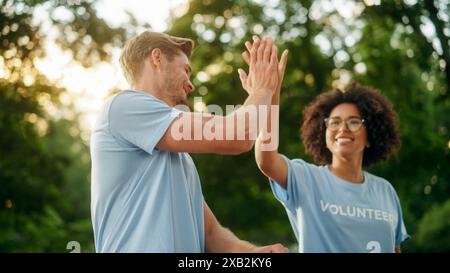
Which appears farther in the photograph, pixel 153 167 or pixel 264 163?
pixel 264 163

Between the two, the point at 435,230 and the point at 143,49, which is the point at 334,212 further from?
the point at 435,230

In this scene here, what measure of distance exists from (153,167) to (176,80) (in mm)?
439

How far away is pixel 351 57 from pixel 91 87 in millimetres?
4831

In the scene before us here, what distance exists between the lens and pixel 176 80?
2891 millimetres

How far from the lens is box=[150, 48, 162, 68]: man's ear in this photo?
9.48 feet

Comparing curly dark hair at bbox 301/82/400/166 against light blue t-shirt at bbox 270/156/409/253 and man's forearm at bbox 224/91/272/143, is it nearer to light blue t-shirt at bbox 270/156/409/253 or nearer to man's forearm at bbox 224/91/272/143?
light blue t-shirt at bbox 270/156/409/253

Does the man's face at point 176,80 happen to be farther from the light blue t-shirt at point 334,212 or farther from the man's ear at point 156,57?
the light blue t-shirt at point 334,212

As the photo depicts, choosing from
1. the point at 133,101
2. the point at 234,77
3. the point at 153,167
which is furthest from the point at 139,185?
the point at 234,77

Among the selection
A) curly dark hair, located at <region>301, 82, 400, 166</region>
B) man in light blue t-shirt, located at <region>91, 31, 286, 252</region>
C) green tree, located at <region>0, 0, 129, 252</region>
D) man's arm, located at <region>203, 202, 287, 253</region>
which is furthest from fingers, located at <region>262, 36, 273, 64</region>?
green tree, located at <region>0, 0, 129, 252</region>

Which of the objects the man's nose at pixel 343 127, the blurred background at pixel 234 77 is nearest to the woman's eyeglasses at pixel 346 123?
the man's nose at pixel 343 127

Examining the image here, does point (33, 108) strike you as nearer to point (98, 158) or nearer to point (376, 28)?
point (376, 28)

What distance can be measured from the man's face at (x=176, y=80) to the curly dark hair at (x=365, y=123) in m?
1.53
